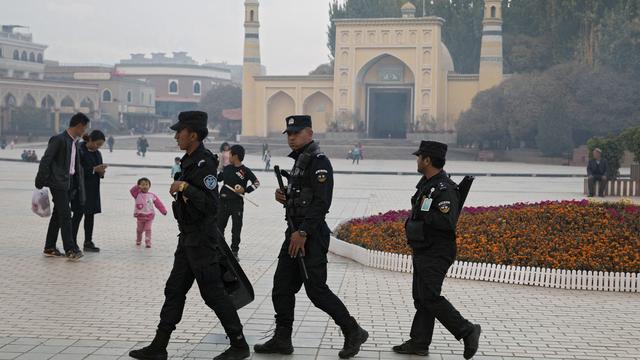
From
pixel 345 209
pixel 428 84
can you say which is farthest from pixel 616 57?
pixel 345 209

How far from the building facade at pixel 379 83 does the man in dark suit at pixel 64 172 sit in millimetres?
49305

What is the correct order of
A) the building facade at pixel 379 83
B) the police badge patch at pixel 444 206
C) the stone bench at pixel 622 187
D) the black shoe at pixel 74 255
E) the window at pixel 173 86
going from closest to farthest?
1. the police badge patch at pixel 444 206
2. the black shoe at pixel 74 255
3. the stone bench at pixel 622 187
4. the building facade at pixel 379 83
5. the window at pixel 173 86

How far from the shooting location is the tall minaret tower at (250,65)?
63938mm

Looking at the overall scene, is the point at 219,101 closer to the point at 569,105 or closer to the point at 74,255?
the point at 569,105

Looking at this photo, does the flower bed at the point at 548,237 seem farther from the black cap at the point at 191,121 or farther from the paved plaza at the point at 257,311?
the black cap at the point at 191,121

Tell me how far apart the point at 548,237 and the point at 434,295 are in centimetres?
414

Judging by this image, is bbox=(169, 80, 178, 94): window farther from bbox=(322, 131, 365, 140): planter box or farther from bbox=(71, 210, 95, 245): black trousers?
bbox=(71, 210, 95, 245): black trousers

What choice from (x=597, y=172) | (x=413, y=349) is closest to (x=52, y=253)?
(x=413, y=349)

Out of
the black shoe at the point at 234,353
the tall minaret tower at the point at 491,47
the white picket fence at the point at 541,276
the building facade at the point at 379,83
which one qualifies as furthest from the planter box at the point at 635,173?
the building facade at the point at 379,83

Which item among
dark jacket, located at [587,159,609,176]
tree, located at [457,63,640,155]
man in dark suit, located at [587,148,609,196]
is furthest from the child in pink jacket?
tree, located at [457,63,640,155]

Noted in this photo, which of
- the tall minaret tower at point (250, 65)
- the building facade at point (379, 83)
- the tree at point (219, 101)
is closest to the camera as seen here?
the building facade at point (379, 83)

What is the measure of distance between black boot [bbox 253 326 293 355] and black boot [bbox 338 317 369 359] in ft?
1.33

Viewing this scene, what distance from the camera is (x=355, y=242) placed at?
1140cm

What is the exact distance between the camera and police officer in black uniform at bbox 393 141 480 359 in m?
6.23
